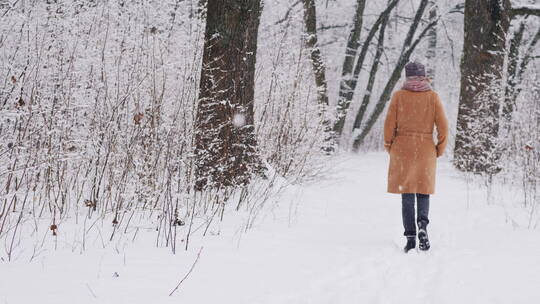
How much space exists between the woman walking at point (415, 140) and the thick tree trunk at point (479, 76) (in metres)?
4.79

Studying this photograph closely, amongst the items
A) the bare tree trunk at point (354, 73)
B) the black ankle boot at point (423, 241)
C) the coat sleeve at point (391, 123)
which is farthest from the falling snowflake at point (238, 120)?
the bare tree trunk at point (354, 73)

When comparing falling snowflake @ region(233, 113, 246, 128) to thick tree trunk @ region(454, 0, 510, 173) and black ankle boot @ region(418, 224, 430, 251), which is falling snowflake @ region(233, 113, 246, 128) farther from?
thick tree trunk @ region(454, 0, 510, 173)

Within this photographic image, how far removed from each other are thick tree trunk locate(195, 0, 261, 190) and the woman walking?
158 centimetres

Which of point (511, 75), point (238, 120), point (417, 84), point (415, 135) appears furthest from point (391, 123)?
point (511, 75)

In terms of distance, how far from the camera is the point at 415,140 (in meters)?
4.52

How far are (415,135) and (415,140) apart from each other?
1.7 inches

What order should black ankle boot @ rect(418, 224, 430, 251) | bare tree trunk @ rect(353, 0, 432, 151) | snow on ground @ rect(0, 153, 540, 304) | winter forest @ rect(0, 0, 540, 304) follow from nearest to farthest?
snow on ground @ rect(0, 153, 540, 304)
winter forest @ rect(0, 0, 540, 304)
black ankle boot @ rect(418, 224, 430, 251)
bare tree trunk @ rect(353, 0, 432, 151)

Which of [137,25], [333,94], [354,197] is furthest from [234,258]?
[333,94]

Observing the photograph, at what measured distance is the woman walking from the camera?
4480 millimetres

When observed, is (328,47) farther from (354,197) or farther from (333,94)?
(354,197)

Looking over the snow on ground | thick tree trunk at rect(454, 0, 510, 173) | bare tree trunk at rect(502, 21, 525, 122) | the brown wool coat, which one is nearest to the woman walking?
the brown wool coat

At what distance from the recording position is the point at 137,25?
17.9 feet

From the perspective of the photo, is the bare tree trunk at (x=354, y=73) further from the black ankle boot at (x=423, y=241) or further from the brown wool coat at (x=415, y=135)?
the black ankle boot at (x=423, y=241)

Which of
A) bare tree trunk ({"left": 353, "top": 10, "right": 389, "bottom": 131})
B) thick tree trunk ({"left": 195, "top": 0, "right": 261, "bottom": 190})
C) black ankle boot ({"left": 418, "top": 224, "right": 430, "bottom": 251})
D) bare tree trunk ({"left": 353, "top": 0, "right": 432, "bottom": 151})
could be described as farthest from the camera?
bare tree trunk ({"left": 353, "top": 10, "right": 389, "bottom": 131})
